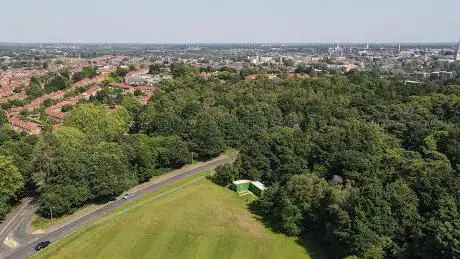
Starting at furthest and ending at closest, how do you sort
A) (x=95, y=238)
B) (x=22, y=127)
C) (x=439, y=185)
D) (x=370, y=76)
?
(x=370, y=76)
(x=22, y=127)
(x=95, y=238)
(x=439, y=185)

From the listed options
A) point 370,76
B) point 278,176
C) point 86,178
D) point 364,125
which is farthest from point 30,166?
point 370,76

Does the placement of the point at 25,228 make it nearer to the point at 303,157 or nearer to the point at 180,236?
the point at 180,236

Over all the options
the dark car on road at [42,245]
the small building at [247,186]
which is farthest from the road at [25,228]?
the small building at [247,186]

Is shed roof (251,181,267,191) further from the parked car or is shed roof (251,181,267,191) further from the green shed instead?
the parked car

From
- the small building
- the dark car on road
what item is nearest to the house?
the dark car on road

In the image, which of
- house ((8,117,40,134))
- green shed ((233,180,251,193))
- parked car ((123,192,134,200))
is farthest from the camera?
house ((8,117,40,134))

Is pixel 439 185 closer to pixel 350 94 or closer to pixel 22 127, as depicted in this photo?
pixel 350 94
